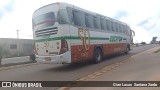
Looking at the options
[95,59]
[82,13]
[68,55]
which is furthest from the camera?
[95,59]

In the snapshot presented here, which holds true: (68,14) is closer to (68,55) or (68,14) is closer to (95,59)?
(68,55)

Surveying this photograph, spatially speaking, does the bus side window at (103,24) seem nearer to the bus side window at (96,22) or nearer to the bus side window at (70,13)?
the bus side window at (96,22)

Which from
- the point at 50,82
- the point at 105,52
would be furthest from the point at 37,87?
the point at 105,52

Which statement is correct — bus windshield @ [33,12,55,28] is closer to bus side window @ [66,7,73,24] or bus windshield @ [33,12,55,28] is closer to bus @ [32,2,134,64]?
bus @ [32,2,134,64]

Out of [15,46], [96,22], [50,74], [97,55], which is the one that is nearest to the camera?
[50,74]

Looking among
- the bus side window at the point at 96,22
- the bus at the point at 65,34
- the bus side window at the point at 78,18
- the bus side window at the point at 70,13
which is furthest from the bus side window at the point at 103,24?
the bus side window at the point at 70,13

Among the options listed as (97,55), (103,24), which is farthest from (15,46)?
(97,55)

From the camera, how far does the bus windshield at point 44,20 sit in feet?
45.6

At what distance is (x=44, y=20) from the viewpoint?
1431 centimetres

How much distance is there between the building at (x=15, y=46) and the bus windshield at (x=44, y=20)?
126 feet

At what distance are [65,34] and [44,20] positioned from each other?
1.59 metres

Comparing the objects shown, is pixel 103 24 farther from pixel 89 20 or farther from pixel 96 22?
pixel 89 20

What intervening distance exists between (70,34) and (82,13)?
7.28 ft

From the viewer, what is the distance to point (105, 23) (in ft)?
63.5
